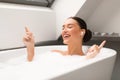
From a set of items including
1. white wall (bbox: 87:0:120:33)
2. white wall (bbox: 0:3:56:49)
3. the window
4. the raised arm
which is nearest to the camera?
the raised arm

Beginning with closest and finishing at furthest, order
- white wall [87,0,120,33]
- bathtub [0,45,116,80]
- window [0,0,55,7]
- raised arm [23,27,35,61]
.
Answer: bathtub [0,45,116,80] → raised arm [23,27,35,61] → window [0,0,55,7] → white wall [87,0,120,33]

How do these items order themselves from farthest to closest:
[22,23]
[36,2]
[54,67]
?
[36,2], [22,23], [54,67]

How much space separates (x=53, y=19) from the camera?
6.77 ft

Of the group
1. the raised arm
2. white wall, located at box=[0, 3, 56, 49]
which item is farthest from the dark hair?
white wall, located at box=[0, 3, 56, 49]

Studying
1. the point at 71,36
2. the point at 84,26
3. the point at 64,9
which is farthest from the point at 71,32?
the point at 64,9

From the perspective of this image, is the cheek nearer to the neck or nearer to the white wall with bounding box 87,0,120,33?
the neck

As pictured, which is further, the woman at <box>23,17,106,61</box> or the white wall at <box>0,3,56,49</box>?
the white wall at <box>0,3,56,49</box>

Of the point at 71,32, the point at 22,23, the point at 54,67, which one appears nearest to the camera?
the point at 54,67

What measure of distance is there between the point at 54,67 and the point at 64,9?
1110 millimetres

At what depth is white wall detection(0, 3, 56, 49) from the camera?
5.27ft

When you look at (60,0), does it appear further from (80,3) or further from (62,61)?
(62,61)

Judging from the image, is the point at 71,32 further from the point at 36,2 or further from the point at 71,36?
the point at 36,2

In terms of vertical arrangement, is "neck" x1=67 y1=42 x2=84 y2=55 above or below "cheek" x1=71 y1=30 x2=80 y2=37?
below

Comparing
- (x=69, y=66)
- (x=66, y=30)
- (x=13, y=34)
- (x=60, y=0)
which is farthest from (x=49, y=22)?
(x=69, y=66)
